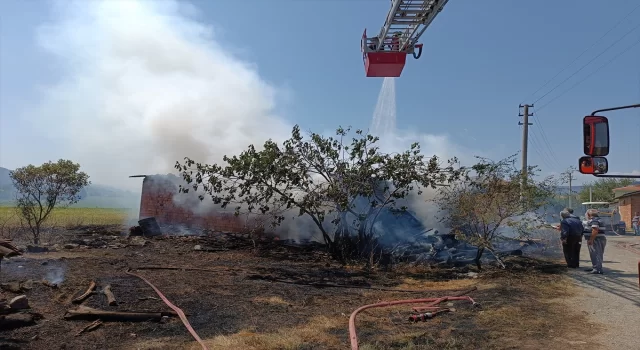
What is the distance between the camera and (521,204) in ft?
33.3

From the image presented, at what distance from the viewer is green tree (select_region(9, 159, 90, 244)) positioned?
46.3 ft

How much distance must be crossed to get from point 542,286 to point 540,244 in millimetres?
5416

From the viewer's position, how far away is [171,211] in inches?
798

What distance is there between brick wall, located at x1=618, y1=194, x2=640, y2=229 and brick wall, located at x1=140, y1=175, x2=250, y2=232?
31899 millimetres

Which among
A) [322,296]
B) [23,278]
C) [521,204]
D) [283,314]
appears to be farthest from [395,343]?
[23,278]

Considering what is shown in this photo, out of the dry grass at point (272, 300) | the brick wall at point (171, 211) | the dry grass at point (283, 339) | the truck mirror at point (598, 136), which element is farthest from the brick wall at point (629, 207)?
the dry grass at point (283, 339)

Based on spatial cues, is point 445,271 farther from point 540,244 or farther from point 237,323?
point 237,323

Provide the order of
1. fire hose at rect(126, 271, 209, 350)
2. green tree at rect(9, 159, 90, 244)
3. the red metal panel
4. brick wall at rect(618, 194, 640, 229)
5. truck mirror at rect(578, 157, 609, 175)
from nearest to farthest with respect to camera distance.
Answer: truck mirror at rect(578, 157, 609, 175), fire hose at rect(126, 271, 209, 350), the red metal panel, green tree at rect(9, 159, 90, 244), brick wall at rect(618, 194, 640, 229)

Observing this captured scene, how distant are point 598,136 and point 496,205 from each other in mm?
5626

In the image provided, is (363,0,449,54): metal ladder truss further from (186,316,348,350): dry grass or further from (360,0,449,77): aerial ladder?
(186,316,348,350): dry grass

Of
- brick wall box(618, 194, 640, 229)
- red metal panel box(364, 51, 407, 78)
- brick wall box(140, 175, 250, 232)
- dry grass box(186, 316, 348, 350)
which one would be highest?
red metal panel box(364, 51, 407, 78)

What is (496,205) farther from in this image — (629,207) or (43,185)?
(629,207)

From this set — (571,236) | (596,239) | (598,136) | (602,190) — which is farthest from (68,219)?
(602,190)

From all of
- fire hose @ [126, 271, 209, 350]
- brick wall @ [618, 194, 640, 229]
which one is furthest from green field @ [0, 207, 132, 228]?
brick wall @ [618, 194, 640, 229]
